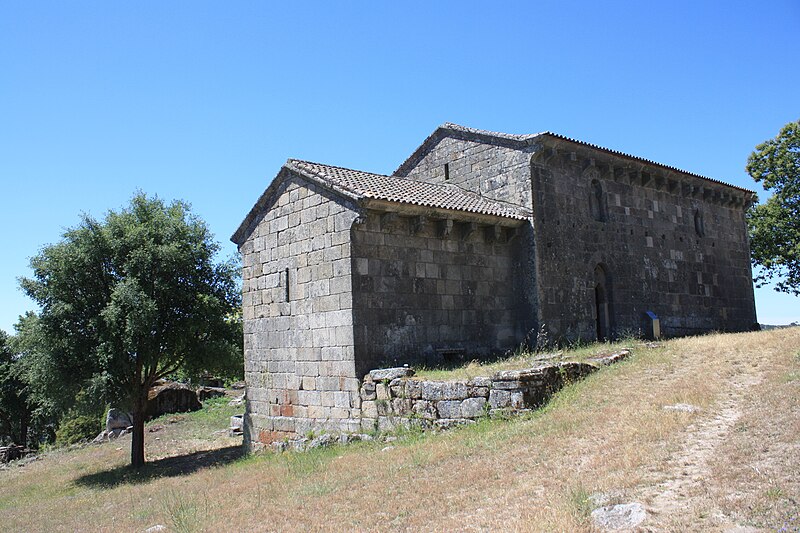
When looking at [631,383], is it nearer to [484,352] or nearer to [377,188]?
[484,352]

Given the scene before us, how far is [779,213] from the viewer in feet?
93.2

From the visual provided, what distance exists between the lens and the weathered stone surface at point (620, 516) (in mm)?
5609

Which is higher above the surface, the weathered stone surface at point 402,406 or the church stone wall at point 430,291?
the church stone wall at point 430,291

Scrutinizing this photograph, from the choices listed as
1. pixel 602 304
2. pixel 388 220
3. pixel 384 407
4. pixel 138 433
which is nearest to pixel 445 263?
pixel 388 220

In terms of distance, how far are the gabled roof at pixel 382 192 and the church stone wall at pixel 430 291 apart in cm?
44

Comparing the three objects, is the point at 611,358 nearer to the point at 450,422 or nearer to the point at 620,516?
the point at 450,422

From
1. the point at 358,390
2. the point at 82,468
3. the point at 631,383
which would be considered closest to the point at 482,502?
the point at 631,383

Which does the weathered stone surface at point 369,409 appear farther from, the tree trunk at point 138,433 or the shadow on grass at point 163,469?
the tree trunk at point 138,433

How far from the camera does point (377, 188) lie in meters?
13.8

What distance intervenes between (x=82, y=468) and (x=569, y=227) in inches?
597

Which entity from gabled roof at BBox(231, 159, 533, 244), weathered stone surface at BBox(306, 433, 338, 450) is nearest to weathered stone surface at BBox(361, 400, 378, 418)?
weathered stone surface at BBox(306, 433, 338, 450)

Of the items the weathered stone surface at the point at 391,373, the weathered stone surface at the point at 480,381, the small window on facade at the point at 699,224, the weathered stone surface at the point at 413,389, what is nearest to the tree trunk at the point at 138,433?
the weathered stone surface at the point at 391,373

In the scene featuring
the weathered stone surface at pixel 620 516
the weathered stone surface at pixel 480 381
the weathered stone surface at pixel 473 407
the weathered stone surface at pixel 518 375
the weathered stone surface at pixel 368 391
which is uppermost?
the weathered stone surface at pixel 518 375

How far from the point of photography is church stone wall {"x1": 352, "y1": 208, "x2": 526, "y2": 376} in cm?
1269
